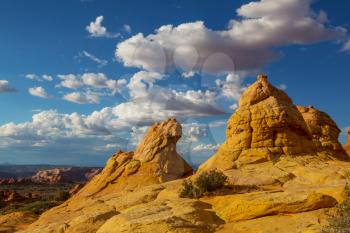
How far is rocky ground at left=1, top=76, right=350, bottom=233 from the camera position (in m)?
15.4

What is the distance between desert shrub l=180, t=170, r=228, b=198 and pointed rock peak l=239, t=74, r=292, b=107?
10872 mm

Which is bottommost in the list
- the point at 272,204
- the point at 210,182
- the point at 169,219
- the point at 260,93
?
the point at 169,219

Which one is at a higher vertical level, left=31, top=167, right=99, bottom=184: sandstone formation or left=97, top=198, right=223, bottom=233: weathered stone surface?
left=31, top=167, right=99, bottom=184: sandstone formation

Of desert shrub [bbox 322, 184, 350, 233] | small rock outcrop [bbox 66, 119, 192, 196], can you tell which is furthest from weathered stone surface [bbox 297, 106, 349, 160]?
desert shrub [bbox 322, 184, 350, 233]

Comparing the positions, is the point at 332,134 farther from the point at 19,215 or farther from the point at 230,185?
the point at 19,215

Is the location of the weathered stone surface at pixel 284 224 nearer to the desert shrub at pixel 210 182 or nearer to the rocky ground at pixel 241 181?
the rocky ground at pixel 241 181

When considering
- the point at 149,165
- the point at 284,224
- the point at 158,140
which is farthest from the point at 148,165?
the point at 284,224

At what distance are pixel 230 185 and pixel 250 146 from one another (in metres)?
7.67

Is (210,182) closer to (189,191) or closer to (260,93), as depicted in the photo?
(189,191)

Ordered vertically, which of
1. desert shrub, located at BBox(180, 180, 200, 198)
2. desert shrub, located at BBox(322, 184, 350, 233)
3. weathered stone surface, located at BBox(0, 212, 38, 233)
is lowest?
weathered stone surface, located at BBox(0, 212, 38, 233)

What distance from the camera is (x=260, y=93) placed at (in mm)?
31656

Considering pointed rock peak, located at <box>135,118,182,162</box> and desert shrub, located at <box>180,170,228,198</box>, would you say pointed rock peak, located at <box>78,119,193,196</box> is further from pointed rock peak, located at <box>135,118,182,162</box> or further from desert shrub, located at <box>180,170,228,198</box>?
desert shrub, located at <box>180,170,228,198</box>

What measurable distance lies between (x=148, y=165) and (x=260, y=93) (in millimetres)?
15205

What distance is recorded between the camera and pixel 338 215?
13852 mm
